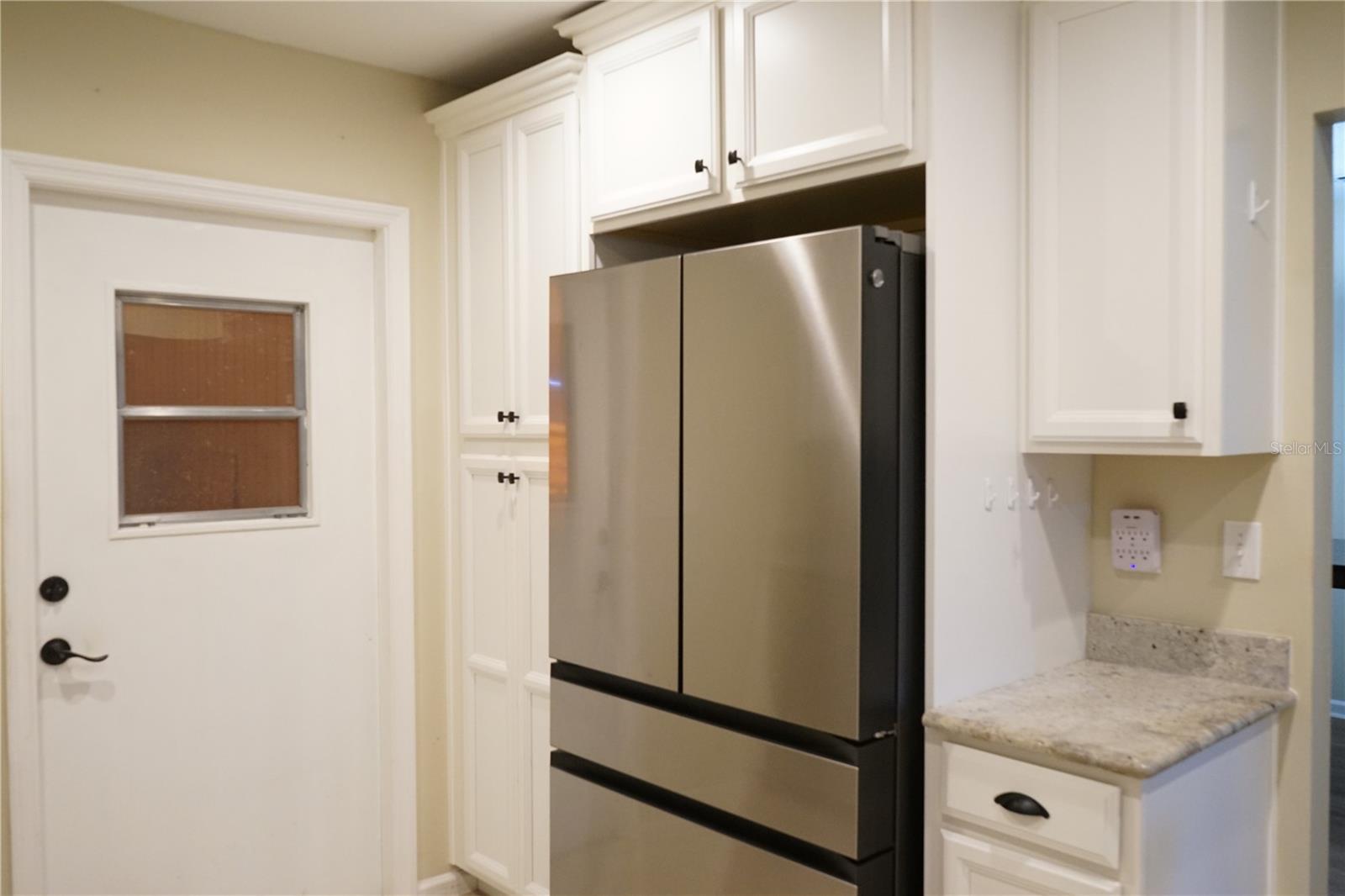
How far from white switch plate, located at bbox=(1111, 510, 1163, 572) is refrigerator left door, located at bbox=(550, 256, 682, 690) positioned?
996 mm

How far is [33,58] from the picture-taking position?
2410mm

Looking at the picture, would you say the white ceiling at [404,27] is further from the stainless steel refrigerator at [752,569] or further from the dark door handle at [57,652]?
the dark door handle at [57,652]

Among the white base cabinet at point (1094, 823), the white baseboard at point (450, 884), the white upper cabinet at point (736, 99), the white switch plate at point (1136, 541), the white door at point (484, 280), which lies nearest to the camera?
the white base cabinet at point (1094, 823)

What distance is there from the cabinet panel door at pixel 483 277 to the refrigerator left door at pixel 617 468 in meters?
0.49

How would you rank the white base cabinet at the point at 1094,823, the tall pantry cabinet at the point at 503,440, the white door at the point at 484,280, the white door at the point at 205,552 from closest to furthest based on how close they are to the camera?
the white base cabinet at the point at 1094,823 < the white door at the point at 205,552 < the tall pantry cabinet at the point at 503,440 < the white door at the point at 484,280

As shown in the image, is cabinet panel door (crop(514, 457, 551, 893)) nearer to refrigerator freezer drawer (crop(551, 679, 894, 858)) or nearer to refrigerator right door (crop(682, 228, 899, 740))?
refrigerator freezer drawer (crop(551, 679, 894, 858))

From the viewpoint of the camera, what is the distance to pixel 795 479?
6.08 feet

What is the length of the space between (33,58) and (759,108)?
176 centimetres

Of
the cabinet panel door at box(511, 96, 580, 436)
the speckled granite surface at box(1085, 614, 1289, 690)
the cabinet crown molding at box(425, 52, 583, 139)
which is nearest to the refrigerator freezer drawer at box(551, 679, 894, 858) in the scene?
the speckled granite surface at box(1085, 614, 1289, 690)

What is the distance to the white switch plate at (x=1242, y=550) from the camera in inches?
80.5

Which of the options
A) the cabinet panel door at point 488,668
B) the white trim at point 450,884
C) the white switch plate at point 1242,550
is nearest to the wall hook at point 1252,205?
the white switch plate at point 1242,550

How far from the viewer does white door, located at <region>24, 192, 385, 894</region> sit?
252 centimetres

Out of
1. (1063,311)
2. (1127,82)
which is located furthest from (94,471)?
(1127,82)

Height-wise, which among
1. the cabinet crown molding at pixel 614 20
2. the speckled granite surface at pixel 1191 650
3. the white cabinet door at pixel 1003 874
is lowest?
the white cabinet door at pixel 1003 874
